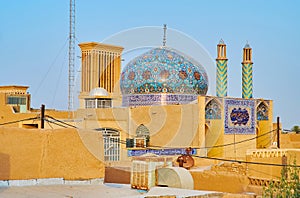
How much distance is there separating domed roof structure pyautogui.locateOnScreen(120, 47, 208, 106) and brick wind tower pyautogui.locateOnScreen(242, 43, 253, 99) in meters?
2.04

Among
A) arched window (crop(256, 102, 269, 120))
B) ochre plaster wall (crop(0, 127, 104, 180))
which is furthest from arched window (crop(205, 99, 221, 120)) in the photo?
ochre plaster wall (crop(0, 127, 104, 180))

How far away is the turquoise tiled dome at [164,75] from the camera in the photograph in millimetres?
21656

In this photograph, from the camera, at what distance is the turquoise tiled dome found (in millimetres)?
21656

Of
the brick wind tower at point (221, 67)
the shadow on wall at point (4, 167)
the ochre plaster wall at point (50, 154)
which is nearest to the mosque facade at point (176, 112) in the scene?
the brick wind tower at point (221, 67)

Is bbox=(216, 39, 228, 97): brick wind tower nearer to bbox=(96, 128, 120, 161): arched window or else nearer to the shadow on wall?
bbox=(96, 128, 120, 161): arched window

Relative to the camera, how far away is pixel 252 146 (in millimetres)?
20625

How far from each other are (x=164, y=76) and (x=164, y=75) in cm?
5

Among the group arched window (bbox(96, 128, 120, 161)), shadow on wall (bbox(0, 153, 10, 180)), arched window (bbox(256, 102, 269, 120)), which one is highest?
arched window (bbox(256, 102, 269, 120))

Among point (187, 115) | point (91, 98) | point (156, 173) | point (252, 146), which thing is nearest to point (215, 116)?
point (187, 115)

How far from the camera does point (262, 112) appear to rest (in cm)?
2136

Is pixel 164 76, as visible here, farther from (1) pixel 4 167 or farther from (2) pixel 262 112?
(1) pixel 4 167

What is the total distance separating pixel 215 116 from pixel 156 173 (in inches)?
442

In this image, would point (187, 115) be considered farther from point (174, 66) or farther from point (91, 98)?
point (91, 98)

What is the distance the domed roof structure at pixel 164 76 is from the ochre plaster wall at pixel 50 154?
1334 cm
